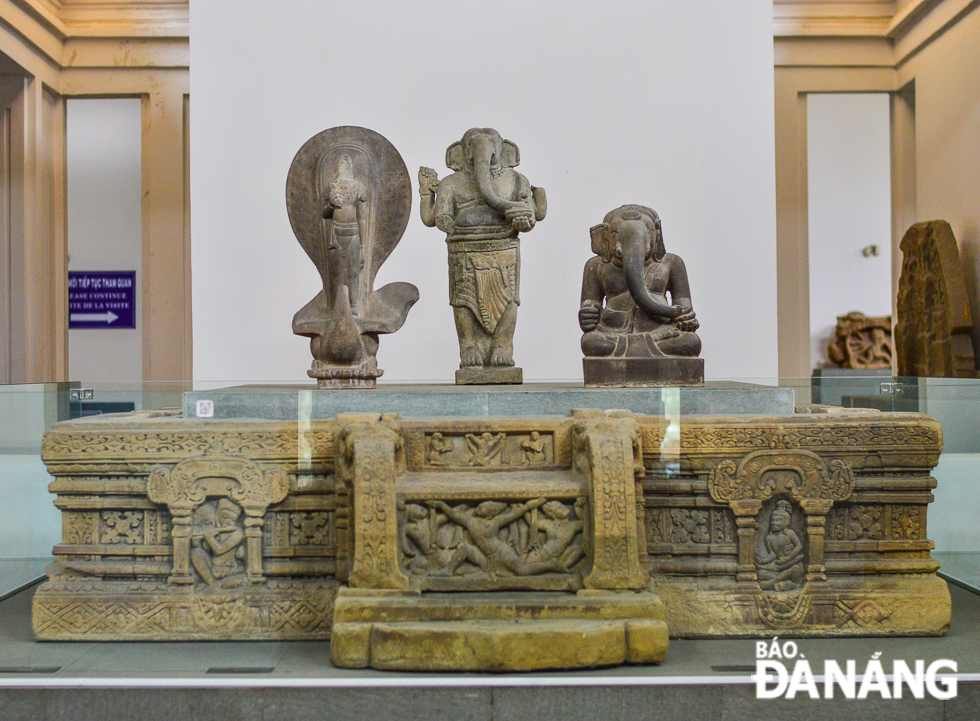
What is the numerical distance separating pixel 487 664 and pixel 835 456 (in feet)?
5.01

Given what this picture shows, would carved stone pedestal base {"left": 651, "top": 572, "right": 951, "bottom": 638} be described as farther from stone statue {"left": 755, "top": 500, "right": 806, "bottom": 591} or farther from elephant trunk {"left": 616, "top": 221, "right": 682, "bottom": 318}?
elephant trunk {"left": 616, "top": 221, "right": 682, "bottom": 318}

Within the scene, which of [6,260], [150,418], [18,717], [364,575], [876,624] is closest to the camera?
[18,717]

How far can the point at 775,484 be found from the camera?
348cm

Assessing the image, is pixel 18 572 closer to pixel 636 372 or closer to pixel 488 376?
pixel 488 376

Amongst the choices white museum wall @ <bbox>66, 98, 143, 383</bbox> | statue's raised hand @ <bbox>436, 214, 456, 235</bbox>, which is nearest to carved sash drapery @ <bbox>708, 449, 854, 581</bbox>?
statue's raised hand @ <bbox>436, 214, 456, 235</bbox>

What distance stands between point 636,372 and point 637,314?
1.08 feet

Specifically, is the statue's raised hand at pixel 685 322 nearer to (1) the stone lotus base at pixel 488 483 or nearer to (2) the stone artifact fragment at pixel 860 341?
(1) the stone lotus base at pixel 488 483

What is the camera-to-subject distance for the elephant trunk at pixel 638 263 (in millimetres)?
4516

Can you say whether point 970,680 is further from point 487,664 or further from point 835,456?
point 487,664

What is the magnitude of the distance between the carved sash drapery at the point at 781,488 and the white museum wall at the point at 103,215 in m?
3.96

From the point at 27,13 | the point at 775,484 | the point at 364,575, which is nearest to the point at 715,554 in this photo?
the point at 775,484

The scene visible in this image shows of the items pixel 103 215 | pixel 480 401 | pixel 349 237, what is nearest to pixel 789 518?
pixel 480 401

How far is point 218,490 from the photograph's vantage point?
3467mm

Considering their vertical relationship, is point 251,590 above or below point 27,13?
below
